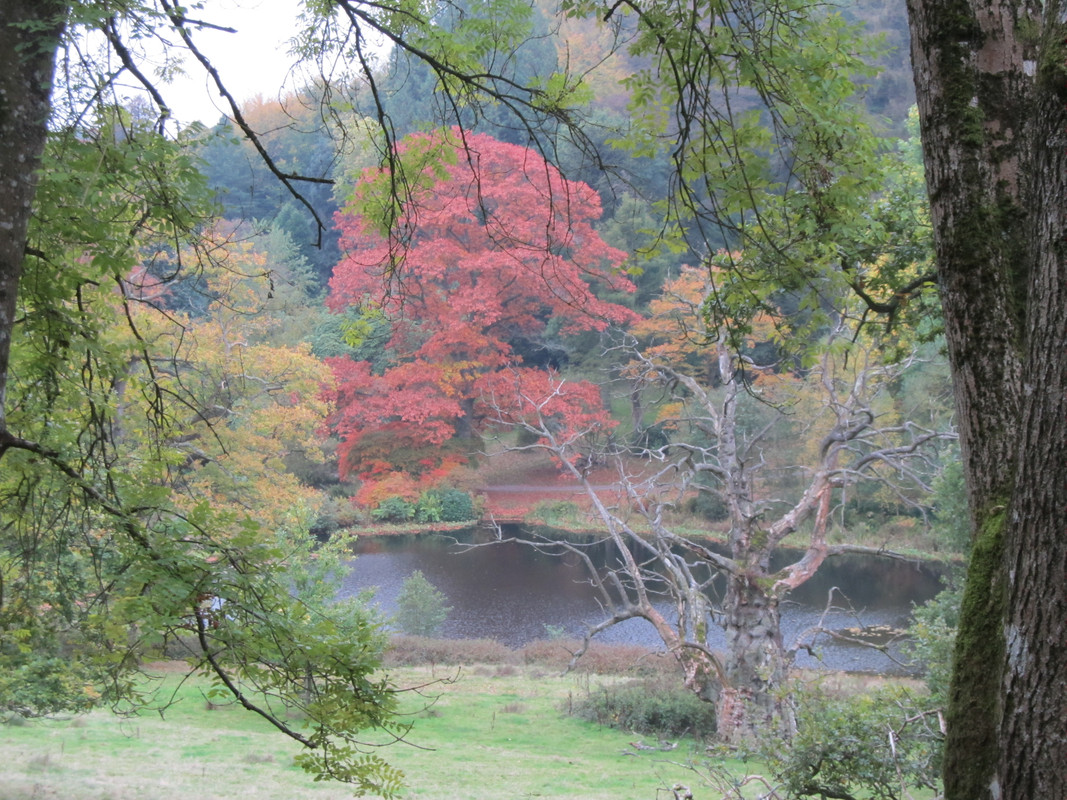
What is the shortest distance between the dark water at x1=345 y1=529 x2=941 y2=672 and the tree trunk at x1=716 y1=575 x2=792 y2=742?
412cm

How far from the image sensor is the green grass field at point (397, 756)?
718 centimetres

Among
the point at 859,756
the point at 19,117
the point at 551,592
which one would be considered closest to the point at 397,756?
the point at 859,756

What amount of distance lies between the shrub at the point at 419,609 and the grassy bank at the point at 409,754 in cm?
161

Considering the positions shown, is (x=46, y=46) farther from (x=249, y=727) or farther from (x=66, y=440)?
(x=249, y=727)

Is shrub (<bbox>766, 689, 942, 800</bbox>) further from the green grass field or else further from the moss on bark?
the moss on bark

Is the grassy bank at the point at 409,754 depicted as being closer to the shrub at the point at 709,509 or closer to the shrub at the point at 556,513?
the shrub at the point at 556,513

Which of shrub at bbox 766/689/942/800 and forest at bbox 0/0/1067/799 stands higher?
forest at bbox 0/0/1067/799

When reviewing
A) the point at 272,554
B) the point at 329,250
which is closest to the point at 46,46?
the point at 272,554

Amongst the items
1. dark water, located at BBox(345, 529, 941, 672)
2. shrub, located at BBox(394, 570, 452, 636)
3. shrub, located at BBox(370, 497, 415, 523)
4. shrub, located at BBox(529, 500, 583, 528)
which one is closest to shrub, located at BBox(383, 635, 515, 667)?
shrub, located at BBox(394, 570, 452, 636)

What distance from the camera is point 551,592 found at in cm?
1692

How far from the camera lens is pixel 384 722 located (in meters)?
2.79

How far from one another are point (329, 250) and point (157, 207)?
29.6 m

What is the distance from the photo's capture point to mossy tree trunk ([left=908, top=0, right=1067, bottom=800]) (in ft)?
4.42

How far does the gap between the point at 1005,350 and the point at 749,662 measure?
29.3ft
